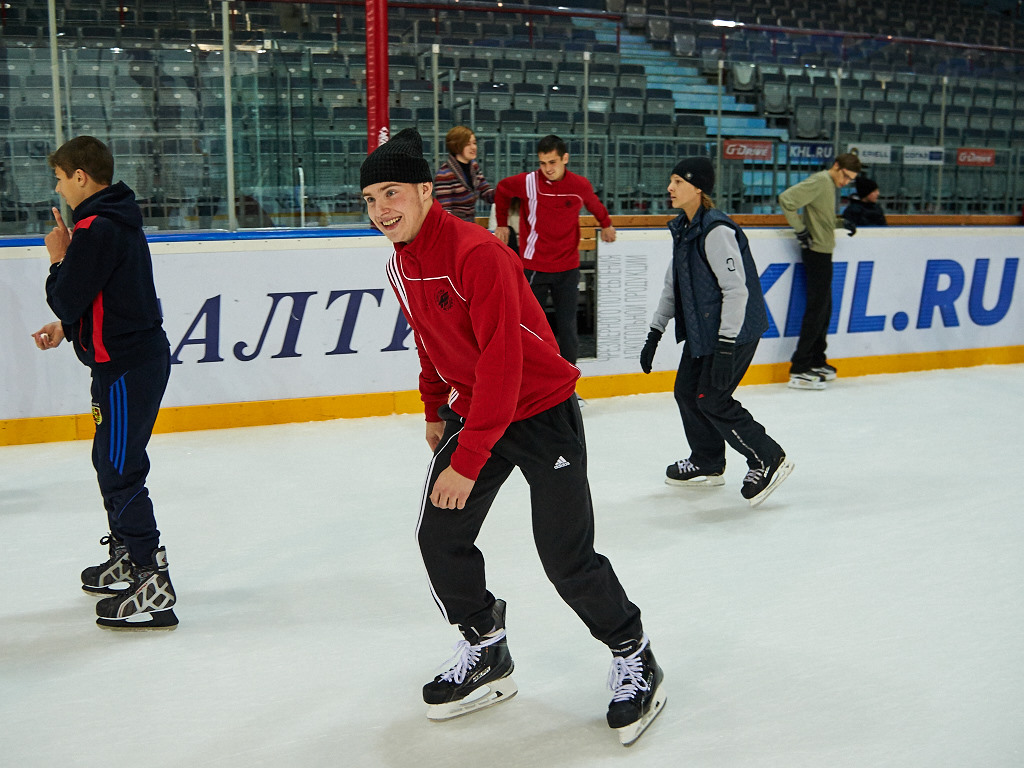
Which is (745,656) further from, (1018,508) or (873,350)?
(873,350)

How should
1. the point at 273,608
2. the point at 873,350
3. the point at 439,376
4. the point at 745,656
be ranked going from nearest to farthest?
the point at 439,376 < the point at 745,656 < the point at 273,608 < the point at 873,350

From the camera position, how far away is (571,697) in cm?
251

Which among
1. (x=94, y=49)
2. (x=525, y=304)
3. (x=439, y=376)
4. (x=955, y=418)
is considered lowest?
(x=955, y=418)

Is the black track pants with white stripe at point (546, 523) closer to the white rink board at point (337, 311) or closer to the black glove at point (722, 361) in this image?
the black glove at point (722, 361)

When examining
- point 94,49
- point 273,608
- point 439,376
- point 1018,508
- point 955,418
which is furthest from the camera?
point 955,418

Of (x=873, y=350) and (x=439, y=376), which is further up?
(x=439, y=376)

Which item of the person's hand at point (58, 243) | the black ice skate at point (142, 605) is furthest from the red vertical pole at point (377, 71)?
the black ice skate at point (142, 605)

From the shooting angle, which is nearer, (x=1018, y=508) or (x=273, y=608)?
(x=273, y=608)

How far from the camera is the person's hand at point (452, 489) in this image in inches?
80.1

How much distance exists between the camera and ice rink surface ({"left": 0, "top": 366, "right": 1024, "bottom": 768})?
2.29 m

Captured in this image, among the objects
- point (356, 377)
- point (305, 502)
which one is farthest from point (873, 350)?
point (305, 502)

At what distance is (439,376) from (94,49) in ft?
14.3

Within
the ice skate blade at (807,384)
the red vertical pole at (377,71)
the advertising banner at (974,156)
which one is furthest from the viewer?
the advertising banner at (974,156)

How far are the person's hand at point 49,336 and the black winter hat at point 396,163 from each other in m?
1.48
